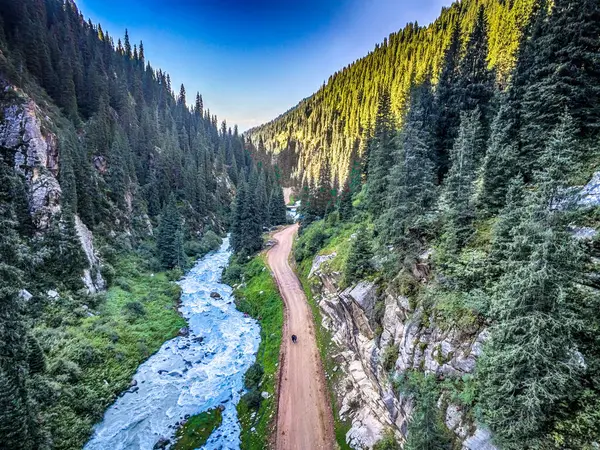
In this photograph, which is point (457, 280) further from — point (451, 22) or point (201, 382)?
point (451, 22)

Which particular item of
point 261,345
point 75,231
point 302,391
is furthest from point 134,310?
point 302,391

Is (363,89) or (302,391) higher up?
(363,89)

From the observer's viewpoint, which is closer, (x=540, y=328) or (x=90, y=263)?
(x=540, y=328)

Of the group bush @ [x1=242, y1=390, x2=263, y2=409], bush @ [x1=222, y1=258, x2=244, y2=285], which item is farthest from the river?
bush @ [x1=222, y1=258, x2=244, y2=285]

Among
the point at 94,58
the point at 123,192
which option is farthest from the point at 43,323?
the point at 94,58

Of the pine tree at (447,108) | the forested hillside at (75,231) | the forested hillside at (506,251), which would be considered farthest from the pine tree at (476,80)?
the forested hillside at (75,231)

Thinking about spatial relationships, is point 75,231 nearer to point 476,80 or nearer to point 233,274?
point 233,274

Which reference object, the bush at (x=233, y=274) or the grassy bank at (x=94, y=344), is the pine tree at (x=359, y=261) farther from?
the bush at (x=233, y=274)
